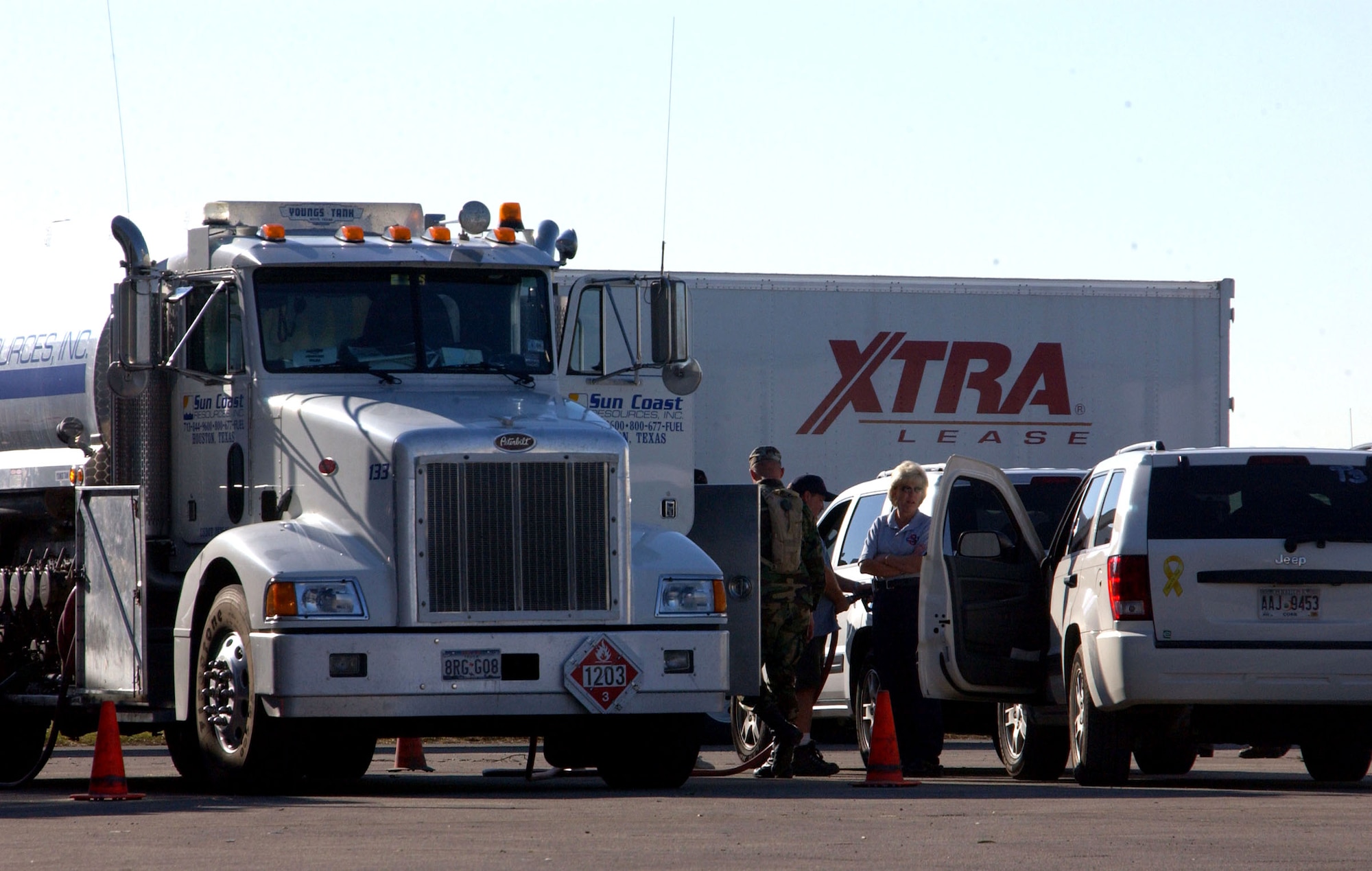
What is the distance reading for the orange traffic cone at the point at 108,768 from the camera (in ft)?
38.9

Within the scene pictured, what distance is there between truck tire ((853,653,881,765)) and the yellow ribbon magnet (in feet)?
9.66

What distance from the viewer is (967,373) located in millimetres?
23844

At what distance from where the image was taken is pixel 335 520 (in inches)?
491

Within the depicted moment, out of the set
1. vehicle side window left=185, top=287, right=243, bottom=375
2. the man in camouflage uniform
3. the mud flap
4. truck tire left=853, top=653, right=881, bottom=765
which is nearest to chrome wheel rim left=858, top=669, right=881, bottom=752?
truck tire left=853, top=653, right=881, bottom=765

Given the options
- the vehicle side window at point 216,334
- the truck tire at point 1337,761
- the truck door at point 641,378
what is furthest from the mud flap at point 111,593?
the truck tire at point 1337,761

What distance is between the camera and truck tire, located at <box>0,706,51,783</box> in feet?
47.5

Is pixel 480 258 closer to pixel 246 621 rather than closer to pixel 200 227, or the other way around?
pixel 200 227

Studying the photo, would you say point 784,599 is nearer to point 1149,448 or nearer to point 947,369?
point 1149,448

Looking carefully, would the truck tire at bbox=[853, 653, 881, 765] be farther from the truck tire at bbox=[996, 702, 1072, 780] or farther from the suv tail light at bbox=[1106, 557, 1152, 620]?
the suv tail light at bbox=[1106, 557, 1152, 620]

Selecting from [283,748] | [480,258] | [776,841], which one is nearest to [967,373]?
[480,258]

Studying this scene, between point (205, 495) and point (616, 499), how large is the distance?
8.52ft

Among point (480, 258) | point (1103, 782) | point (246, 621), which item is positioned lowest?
point (1103, 782)

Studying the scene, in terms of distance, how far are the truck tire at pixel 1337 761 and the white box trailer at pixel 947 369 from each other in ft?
31.6

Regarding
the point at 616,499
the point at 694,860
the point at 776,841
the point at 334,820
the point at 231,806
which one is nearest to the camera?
the point at 694,860
